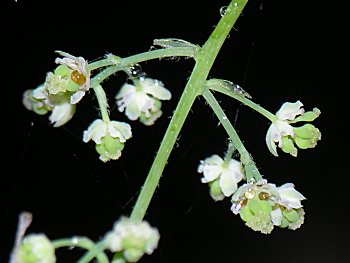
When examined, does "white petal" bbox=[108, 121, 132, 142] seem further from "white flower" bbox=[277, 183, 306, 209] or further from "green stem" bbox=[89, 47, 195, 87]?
"white flower" bbox=[277, 183, 306, 209]

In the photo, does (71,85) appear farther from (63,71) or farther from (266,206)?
(266,206)

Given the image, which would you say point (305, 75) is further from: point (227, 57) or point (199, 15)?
point (199, 15)

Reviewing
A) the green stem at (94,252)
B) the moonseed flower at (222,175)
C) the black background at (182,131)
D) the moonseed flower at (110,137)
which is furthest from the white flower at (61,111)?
the black background at (182,131)

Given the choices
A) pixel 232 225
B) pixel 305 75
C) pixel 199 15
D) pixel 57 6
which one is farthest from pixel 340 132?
pixel 57 6

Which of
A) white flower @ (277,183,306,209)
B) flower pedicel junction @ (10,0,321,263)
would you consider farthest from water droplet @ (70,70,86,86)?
white flower @ (277,183,306,209)

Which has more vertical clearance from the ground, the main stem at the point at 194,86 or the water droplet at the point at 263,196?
the main stem at the point at 194,86

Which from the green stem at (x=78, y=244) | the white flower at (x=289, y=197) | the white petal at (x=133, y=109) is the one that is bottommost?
the green stem at (x=78, y=244)

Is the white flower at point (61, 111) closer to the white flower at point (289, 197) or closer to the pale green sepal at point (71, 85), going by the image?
the pale green sepal at point (71, 85)
